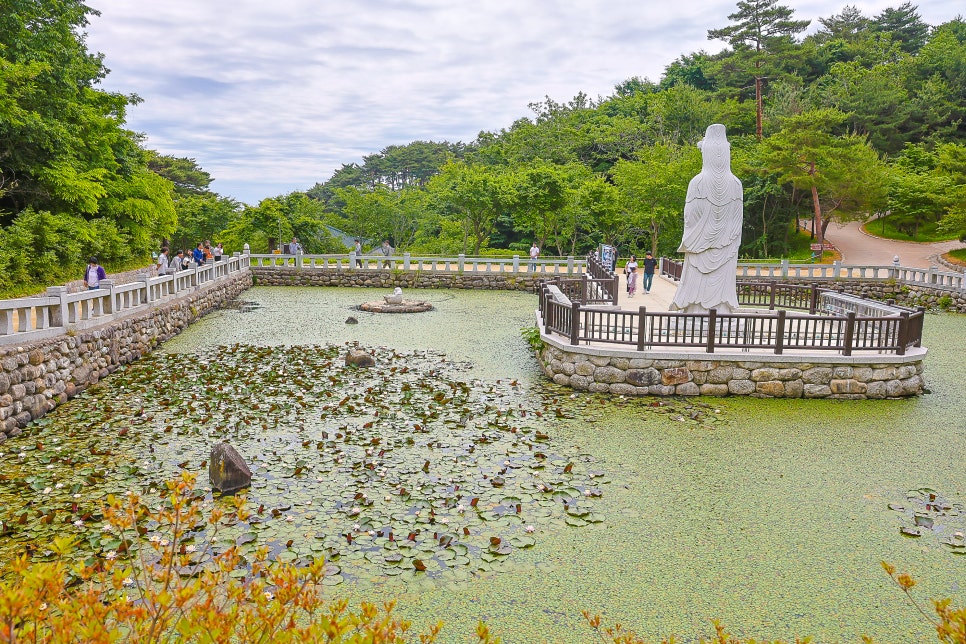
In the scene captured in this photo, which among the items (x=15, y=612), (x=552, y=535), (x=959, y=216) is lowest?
(x=552, y=535)

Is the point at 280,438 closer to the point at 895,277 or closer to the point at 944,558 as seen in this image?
the point at 944,558

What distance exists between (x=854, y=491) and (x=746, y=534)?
75.8 inches

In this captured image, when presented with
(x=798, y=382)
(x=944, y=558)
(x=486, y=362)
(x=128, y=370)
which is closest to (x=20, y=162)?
(x=128, y=370)

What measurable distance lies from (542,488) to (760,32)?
52.3 m

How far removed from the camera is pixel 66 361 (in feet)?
34.7

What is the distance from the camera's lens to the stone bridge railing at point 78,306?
385 inches

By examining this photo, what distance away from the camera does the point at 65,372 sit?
34.5 ft

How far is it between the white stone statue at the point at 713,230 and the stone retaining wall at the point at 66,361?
36.9ft

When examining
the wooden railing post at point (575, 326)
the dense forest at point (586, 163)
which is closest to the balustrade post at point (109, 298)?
the dense forest at point (586, 163)

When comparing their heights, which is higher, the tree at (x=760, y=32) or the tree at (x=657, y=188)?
the tree at (x=760, y=32)

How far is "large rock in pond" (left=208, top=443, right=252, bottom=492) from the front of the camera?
7.12 meters

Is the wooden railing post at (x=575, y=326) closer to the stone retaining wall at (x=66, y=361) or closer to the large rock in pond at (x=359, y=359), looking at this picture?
the large rock in pond at (x=359, y=359)

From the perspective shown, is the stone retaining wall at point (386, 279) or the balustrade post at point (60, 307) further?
the stone retaining wall at point (386, 279)

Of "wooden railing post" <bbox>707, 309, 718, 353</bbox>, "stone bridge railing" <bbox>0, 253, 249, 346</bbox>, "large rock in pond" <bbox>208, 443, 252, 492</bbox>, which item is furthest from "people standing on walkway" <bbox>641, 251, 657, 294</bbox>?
"large rock in pond" <bbox>208, 443, 252, 492</bbox>
